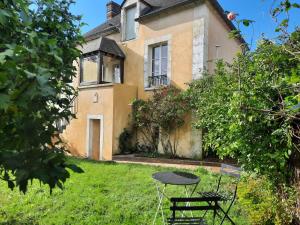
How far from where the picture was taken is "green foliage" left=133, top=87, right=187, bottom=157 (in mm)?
13289

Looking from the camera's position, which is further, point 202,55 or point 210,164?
point 202,55

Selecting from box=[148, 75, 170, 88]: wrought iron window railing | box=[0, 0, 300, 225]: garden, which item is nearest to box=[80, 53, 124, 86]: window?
box=[148, 75, 170, 88]: wrought iron window railing

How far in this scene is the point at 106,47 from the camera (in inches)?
645

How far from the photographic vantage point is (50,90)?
57.7 inches

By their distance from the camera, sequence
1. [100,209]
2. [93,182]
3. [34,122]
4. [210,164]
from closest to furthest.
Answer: [34,122], [100,209], [93,182], [210,164]

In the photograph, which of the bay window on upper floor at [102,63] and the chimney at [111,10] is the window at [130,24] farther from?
the chimney at [111,10]

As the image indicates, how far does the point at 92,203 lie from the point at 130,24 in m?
12.4

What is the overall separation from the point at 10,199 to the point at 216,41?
35.7 feet

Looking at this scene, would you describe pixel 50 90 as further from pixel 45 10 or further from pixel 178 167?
pixel 178 167

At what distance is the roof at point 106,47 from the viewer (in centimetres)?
1623

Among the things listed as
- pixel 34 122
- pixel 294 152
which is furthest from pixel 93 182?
pixel 34 122

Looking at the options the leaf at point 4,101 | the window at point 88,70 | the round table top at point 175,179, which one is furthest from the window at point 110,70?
the leaf at point 4,101

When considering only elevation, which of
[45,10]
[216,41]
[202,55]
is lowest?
[45,10]

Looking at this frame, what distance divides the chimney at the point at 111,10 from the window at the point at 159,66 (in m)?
7.18
